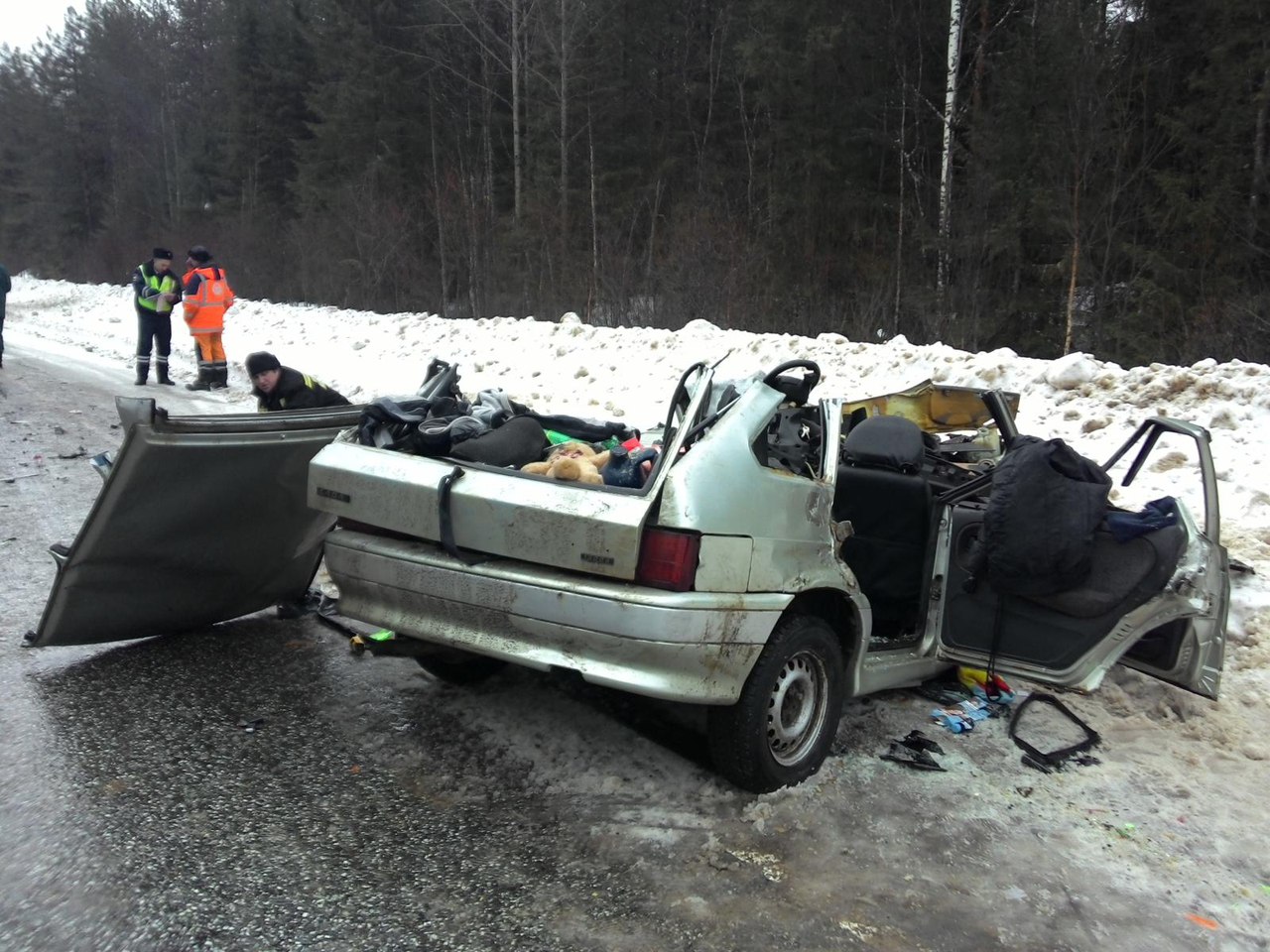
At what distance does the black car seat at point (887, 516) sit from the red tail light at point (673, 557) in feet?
4.29

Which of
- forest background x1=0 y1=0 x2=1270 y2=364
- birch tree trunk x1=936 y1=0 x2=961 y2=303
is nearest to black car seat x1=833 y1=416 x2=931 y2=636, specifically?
forest background x1=0 y1=0 x2=1270 y2=364

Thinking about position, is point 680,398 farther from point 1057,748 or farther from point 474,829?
point 1057,748

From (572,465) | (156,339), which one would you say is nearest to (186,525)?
(572,465)

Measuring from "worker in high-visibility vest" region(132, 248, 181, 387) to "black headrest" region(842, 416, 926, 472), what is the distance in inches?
507

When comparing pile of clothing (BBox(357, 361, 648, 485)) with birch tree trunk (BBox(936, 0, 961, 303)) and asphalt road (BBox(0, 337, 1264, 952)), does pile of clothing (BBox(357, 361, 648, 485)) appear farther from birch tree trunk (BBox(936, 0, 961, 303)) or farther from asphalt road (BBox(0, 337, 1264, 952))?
birch tree trunk (BBox(936, 0, 961, 303))

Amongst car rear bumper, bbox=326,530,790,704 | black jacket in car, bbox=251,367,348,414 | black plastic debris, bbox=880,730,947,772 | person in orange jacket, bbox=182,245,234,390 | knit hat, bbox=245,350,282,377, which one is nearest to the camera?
car rear bumper, bbox=326,530,790,704

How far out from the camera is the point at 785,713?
369 cm

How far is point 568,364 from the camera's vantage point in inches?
531

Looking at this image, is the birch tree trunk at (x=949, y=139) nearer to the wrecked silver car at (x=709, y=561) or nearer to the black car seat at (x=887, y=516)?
the wrecked silver car at (x=709, y=561)

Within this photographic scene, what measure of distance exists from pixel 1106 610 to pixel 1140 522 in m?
0.38

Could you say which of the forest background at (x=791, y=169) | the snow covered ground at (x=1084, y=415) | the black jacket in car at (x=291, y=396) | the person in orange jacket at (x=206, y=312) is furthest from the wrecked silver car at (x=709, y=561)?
the forest background at (x=791, y=169)

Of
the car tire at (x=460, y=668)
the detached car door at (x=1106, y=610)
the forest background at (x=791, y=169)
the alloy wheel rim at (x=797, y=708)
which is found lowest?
the car tire at (x=460, y=668)

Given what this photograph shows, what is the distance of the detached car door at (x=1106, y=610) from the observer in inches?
150

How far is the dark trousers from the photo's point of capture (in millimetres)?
14383
